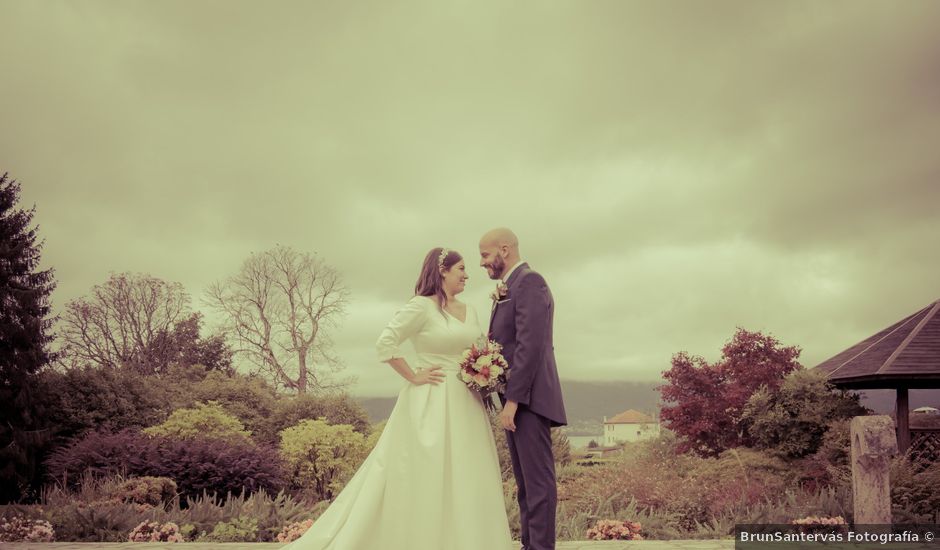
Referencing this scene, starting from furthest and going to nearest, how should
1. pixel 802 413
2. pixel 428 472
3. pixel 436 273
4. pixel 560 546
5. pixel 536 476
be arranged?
pixel 802 413, pixel 560 546, pixel 436 273, pixel 428 472, pixel 536 476

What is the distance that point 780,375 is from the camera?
61.8ft

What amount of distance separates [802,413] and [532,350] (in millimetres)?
11231

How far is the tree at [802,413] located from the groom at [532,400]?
35.6ft

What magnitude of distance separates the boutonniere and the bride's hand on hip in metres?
0.73

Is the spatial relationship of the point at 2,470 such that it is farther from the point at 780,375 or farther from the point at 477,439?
the point at 780,375

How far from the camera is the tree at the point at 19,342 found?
18.4 metres

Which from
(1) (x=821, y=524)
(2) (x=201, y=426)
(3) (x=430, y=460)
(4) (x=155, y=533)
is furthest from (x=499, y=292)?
(2) (x=201, y=426)

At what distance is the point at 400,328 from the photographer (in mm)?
5598

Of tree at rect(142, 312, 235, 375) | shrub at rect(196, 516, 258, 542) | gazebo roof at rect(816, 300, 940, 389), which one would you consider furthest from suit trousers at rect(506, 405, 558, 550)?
tree at rect(142, 312, 235, 375)

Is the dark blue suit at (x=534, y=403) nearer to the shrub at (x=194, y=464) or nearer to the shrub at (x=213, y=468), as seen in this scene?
the shrub at (x=194, y=464)

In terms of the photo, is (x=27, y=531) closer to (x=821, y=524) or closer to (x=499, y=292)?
(x=499, y=292)

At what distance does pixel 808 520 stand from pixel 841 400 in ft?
21.4

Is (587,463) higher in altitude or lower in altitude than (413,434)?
lower

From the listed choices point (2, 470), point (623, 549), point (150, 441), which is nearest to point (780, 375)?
point (623, 549)
